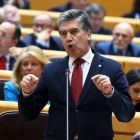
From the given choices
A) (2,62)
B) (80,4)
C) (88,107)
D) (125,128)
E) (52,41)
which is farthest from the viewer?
(80,4)

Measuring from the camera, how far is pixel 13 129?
9.27 ft

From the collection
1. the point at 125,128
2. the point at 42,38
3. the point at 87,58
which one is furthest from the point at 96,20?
the point at 87,58

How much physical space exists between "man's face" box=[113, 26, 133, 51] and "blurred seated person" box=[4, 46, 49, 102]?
161cm

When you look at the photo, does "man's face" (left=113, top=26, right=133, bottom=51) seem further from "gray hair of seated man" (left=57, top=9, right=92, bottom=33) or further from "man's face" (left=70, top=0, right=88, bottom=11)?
"gray hair of seated man" (left=57, top=9, right=92, bottom=33)

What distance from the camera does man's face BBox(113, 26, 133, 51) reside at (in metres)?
4.87

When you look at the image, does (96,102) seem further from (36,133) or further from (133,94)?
(133,94)

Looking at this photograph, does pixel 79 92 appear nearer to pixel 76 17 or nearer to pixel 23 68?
pixel 76 17

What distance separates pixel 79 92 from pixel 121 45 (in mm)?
2717

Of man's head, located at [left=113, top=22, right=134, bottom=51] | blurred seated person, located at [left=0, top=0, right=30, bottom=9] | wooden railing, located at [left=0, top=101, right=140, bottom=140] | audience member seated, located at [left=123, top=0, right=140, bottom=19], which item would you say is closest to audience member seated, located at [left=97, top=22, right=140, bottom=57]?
man's head, located at [left=113, top=22, right=134, bottom=51]

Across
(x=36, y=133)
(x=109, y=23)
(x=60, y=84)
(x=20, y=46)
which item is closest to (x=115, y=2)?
(x=109, y=23)

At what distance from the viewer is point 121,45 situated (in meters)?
4.88

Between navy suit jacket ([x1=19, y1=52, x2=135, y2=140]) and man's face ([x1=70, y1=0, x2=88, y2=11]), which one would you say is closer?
navy suit jacket ([x1=19, y1=52, x2=135, y2=140])

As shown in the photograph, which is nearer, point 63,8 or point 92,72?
point 92,72

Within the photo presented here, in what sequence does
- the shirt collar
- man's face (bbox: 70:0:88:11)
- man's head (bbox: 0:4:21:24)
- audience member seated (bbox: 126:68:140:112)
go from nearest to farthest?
1. the shirt collar
2. audience member seated (bbox: 126:68:140:112)
3. man's head (bbox: 0:4:21:24)
4. man's face (bbox: 70:0:88:11)
